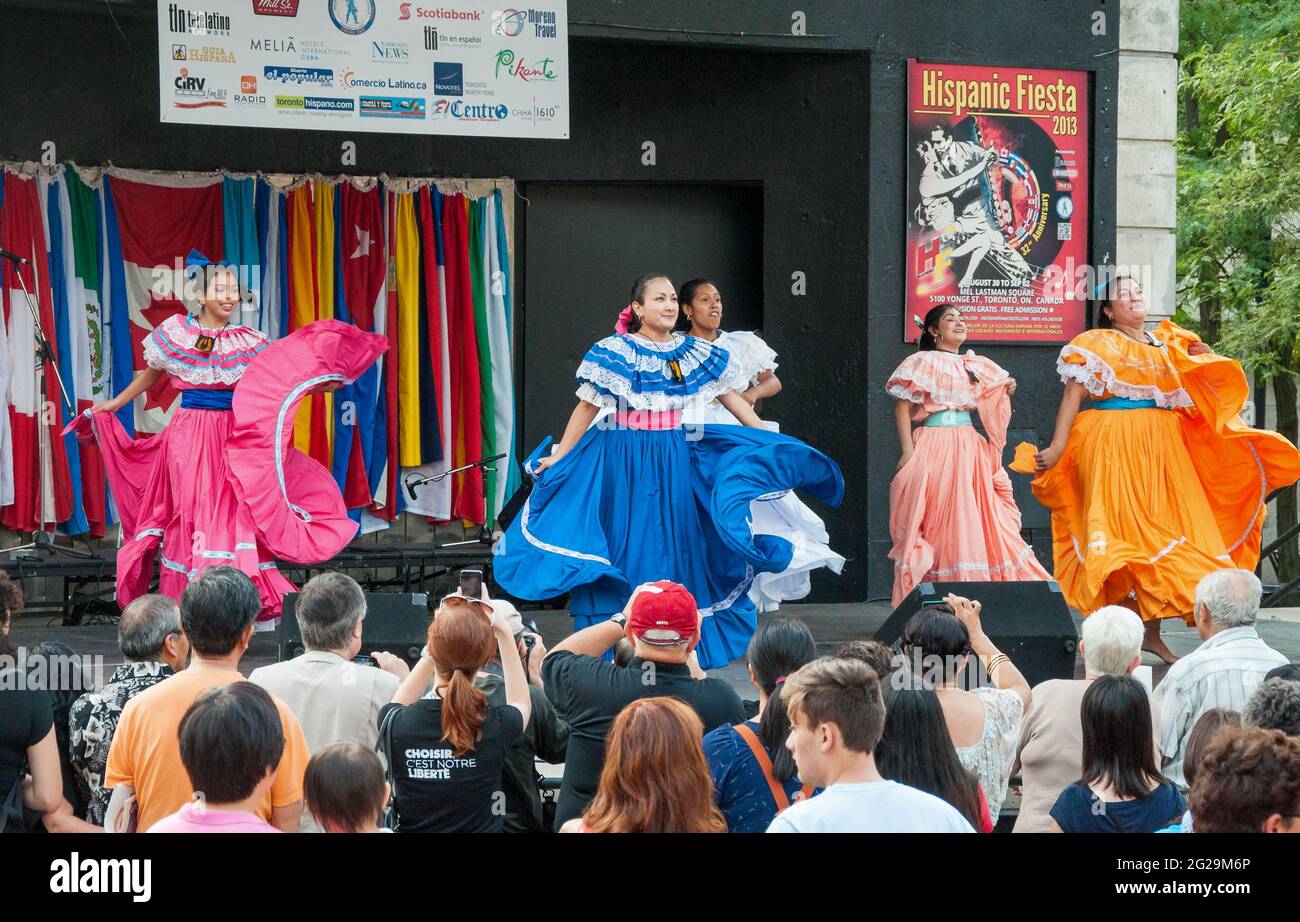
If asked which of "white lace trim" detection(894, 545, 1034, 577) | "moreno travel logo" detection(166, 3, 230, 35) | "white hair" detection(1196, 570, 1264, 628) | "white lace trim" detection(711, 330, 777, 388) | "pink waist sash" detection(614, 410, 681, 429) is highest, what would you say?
"moreno travel logo" detection(166, 3, 230, 35)

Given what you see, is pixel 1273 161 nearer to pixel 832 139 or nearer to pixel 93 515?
pixel 832 139

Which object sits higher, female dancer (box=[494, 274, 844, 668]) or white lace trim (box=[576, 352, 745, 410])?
white lace trim (box=[576, 352, 745, 410])

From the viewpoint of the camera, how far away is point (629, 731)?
114 inches

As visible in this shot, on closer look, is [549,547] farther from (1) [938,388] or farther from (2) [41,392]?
(2) [41,392]

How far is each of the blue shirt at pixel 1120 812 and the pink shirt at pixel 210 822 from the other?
1.66 metres

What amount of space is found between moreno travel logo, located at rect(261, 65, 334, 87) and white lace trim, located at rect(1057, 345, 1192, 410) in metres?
3.77

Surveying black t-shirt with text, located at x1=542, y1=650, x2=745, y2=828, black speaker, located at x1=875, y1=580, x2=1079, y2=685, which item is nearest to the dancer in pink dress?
black speaker, located at x1=875, y1=580, x2=1079, y2=685

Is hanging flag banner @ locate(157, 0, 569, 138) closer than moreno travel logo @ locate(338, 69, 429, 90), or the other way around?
hanging flag banner @ locate(157, 0, 569, 138)

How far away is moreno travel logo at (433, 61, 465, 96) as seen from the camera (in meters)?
7.93

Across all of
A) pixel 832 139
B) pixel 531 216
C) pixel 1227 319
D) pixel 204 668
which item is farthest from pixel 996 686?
pixel 1227 319

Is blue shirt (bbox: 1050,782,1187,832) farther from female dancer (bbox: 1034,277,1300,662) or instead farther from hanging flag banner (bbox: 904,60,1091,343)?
hanging flag banner (bbox: 904,60,1091,343)

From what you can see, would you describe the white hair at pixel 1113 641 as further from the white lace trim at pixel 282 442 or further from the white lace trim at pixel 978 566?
Answer: the white lace trim at pixel 282 442

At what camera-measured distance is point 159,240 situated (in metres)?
9.15

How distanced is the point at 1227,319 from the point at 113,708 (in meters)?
14.0
